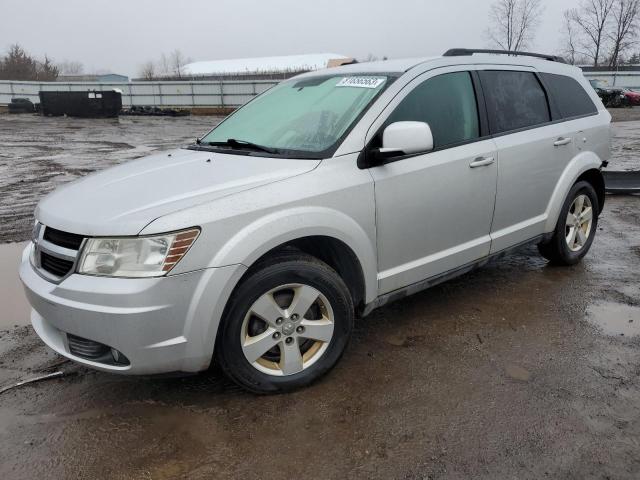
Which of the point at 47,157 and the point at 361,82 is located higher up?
the point at 361,82

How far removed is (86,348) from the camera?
8.24 ft

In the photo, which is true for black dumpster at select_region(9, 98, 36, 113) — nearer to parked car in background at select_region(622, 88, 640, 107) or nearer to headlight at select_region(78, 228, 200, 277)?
headlight at select_region(78, 228, 200, 277)

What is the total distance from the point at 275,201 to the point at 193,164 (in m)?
0.77

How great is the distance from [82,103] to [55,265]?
108ft

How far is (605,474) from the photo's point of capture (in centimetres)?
224

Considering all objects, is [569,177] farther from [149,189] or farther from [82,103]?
[82,103]

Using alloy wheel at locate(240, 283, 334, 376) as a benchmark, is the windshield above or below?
above

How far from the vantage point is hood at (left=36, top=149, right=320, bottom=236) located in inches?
96.2

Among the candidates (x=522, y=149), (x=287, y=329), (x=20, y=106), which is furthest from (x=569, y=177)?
(x=20, y=106)

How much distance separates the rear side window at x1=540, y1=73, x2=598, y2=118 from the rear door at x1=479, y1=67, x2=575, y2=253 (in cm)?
14

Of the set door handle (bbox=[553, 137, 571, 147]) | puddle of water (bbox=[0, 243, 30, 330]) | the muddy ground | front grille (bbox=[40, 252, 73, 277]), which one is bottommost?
the muddy ground

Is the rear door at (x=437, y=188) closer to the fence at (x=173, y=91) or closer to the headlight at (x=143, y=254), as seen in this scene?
the headlight at (x=143, y=254)

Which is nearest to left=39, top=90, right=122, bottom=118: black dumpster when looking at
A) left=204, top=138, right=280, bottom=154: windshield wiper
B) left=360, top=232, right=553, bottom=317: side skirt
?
left=204, top=138, right=280, bottom=154: windshield wiper

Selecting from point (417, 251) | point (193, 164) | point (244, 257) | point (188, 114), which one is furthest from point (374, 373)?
point (188, 114)
